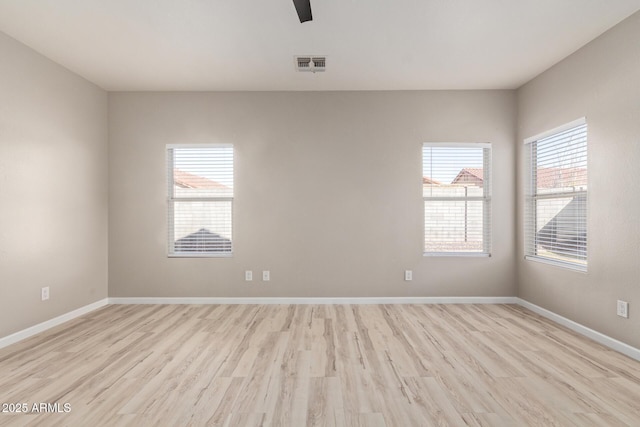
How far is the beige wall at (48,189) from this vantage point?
2988 millimetres

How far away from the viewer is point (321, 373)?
7.84 ft

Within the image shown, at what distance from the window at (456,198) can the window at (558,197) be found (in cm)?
50

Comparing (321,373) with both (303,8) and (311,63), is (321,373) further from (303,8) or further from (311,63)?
(311,63)

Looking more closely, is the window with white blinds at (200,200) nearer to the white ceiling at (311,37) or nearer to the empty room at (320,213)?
the empty room at (320,213)

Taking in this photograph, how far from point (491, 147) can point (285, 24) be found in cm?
311

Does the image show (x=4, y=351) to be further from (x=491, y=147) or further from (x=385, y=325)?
(x=491, y=147)

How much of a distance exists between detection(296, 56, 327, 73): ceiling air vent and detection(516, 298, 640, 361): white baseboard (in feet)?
12.5

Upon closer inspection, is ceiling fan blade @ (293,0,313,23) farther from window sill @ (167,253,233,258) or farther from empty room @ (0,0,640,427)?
window sill @ (167,253,233,258)

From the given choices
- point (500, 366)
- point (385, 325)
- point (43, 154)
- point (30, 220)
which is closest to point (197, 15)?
point (43, 154)

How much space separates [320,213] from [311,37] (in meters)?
2.11

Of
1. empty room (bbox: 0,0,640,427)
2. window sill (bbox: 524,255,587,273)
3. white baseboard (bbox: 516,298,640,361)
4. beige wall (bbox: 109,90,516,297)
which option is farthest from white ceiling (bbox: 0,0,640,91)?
white baseboard (bbox: 516,298,640,361)

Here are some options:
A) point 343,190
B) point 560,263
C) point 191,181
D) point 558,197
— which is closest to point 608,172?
point 558,197

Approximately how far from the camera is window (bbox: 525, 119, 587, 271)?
3281mm

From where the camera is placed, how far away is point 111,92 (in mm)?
4309
